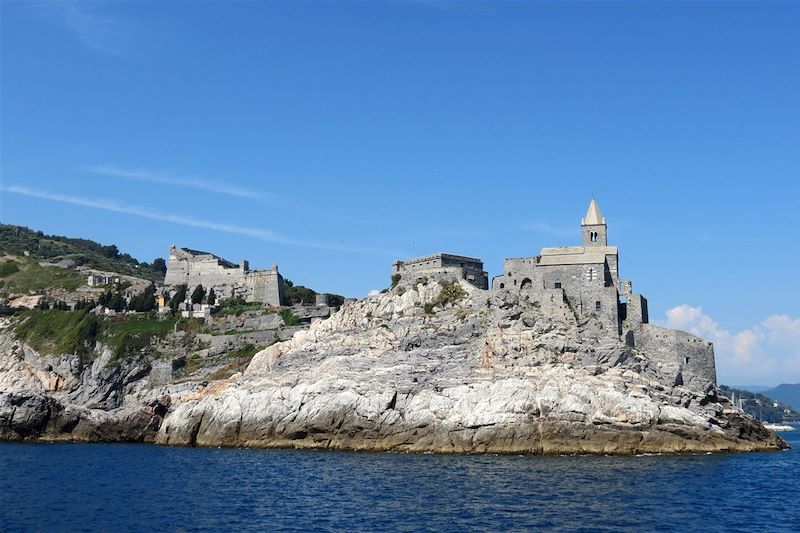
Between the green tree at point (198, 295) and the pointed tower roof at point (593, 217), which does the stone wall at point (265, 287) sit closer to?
the green tree at point (198, 295)

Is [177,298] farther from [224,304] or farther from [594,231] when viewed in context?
[594,231]

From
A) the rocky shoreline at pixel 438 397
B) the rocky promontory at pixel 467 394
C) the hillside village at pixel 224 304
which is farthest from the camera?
the hillside village at pixel 224 304

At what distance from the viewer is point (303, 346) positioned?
6981cm

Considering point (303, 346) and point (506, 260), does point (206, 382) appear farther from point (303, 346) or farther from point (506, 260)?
point (506, 260)

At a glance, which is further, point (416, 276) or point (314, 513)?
point (416, 276)

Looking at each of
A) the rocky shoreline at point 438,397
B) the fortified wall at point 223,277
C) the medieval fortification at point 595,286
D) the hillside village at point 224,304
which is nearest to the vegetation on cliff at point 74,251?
the hillside village at point 224,304

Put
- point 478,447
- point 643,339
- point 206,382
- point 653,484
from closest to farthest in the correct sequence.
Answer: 1. point 653,484
2. point 478,447
3. point 643,339
4. point 206,382

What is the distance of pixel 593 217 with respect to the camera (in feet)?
217

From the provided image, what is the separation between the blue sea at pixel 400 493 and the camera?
32562mm

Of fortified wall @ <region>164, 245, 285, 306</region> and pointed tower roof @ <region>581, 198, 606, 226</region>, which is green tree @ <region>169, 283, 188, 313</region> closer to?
fortified wall @ <region>164, 245, 285, 306</region>

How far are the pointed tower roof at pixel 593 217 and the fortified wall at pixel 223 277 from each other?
4155cm

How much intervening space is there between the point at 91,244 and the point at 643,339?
508 ft

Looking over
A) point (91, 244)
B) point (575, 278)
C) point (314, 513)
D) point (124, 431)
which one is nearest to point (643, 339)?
point (575, 278)

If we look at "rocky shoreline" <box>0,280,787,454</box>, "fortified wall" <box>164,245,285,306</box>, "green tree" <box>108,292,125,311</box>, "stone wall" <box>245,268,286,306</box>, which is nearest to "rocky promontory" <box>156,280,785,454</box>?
"rocky shoreline" <box>0,280,787,454</box>
